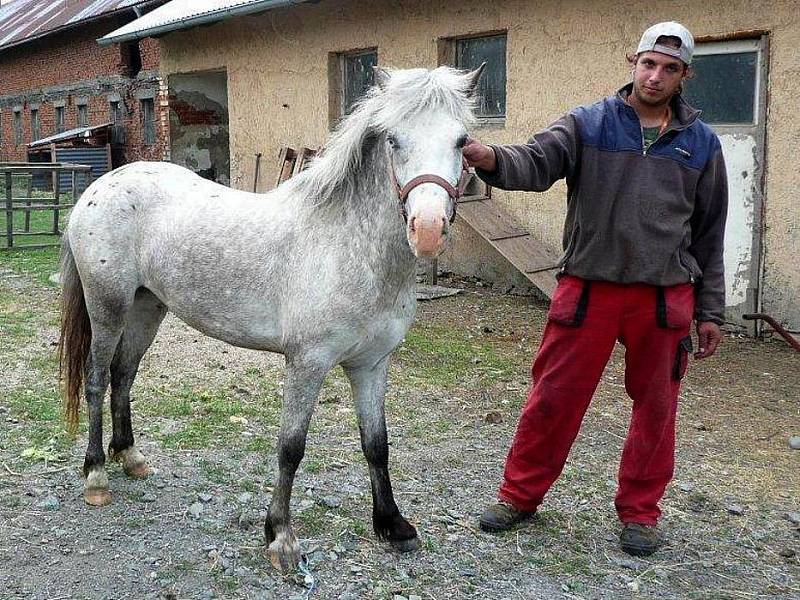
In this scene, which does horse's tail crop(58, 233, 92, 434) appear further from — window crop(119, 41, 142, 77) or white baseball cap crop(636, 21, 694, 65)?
window crop(119, 41, 142, 77)

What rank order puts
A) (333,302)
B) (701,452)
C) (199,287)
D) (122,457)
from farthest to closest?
(701,452)
(122,457)
(199,287)
(333,302)

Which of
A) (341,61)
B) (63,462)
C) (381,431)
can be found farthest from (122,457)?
(341,61)

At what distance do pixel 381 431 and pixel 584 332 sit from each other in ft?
3.05

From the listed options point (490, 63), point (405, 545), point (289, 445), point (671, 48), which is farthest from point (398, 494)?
point (490, 63)

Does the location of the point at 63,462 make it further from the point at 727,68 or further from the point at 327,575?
the point at 727,68

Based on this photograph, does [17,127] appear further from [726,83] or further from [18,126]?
[726,83]

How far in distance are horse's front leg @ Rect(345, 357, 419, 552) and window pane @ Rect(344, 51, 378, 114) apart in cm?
728

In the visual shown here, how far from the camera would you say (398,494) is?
3820 mm

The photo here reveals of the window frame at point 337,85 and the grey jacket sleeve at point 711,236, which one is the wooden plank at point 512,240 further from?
the grey jacket sleeve at point 711,236

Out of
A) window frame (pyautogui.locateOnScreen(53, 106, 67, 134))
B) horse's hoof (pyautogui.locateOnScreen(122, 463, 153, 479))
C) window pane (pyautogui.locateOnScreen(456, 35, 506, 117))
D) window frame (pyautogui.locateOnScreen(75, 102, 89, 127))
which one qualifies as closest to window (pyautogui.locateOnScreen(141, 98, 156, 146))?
window frame (pyautogui.locateOnScreen(75, 102, 89, 127))

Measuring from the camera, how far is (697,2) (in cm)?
676

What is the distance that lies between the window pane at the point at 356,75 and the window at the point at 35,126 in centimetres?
1619

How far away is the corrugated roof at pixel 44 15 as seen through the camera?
19656 mm

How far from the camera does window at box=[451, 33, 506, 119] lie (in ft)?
28.1
